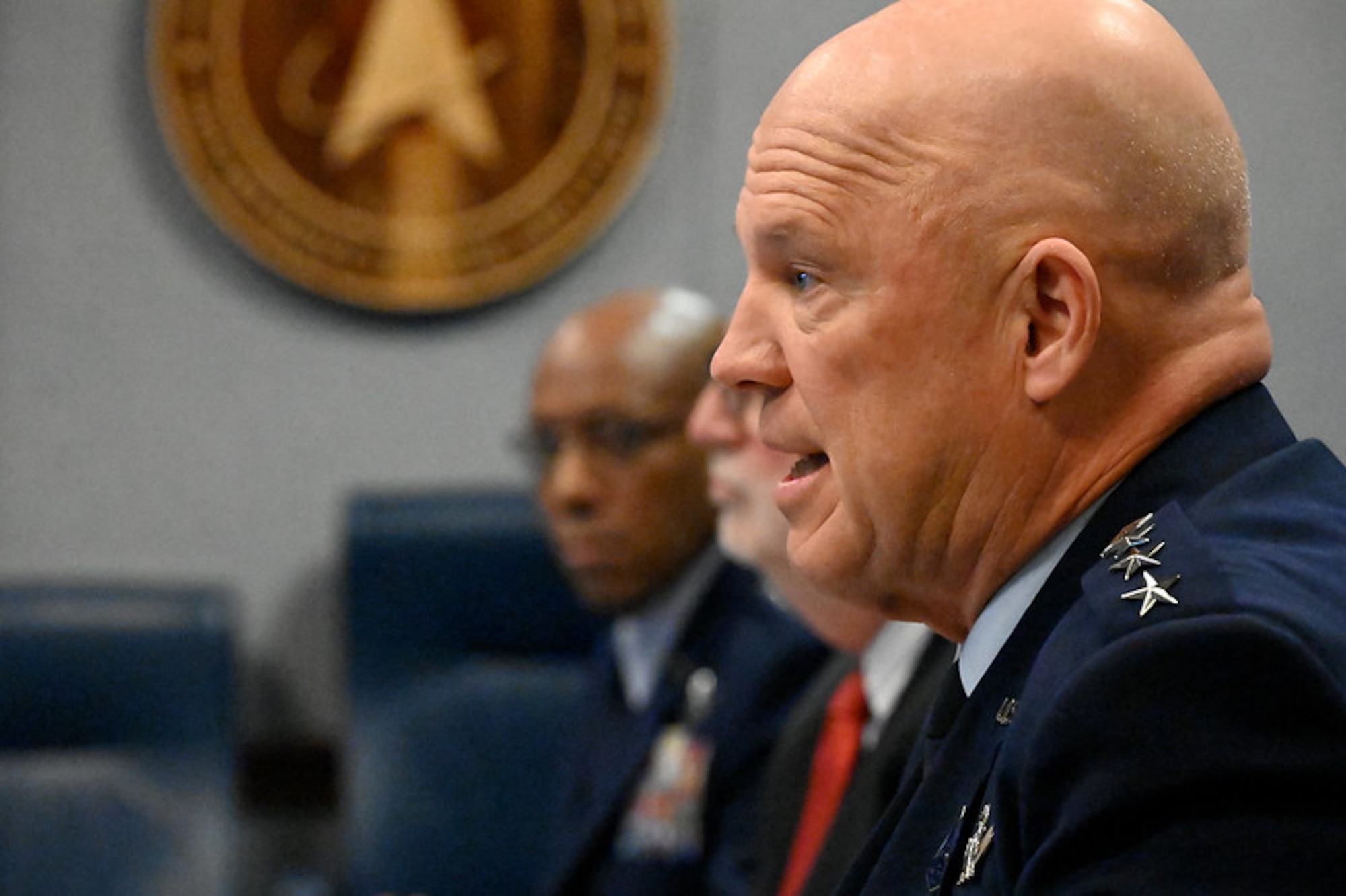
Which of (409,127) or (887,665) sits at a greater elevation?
(409,127)

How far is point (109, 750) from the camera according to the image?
292 cm

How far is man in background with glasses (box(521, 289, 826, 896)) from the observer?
2.08 m

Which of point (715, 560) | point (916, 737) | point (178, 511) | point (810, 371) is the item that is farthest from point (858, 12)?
point (178, 511)

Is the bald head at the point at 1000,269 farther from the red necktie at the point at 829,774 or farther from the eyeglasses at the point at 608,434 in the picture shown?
the eyeglasses at the point at 608,434

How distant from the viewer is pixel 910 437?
90 cm

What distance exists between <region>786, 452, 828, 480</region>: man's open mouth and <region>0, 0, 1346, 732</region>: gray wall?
242cm

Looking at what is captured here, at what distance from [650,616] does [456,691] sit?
2.35ft

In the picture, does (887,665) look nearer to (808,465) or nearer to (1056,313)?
(808,465)

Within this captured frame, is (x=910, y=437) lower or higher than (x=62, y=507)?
higher

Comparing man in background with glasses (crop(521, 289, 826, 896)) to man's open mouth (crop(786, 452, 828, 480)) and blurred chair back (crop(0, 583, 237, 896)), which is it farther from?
man's open mouth (crop(786, 452, 828, 480))

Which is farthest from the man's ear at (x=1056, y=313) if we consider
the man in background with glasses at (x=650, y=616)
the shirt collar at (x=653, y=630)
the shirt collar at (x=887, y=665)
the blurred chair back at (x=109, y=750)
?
the blurred chair back at (x=109, y=750)

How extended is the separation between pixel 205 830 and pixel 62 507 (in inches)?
36.9

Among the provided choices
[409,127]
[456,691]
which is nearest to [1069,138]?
[456,691]

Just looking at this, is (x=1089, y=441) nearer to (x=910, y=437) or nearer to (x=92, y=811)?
(x=910, y=437)
